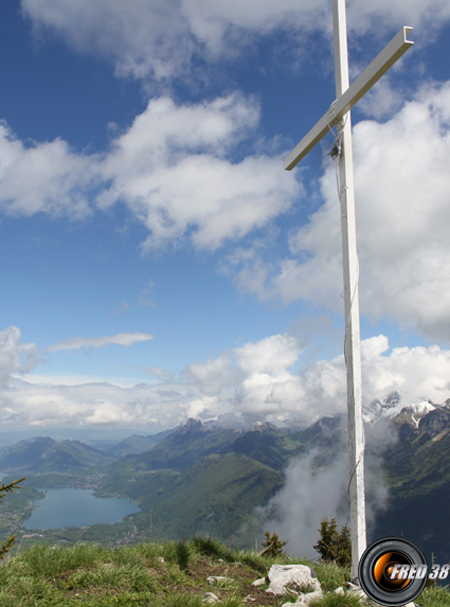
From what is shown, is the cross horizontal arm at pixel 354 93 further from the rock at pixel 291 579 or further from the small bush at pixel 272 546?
the small bush at pixel 272 546

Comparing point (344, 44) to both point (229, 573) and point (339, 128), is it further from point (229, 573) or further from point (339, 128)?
point (229, 573)

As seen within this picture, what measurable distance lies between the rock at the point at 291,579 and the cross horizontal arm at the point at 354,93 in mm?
9168

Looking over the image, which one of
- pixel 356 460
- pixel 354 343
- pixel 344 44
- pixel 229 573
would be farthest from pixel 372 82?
pixel 229 573

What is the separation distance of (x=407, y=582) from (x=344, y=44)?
409 inches

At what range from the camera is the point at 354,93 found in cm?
843

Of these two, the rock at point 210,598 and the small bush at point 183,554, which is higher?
the rock at point 210,598

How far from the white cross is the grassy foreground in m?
1.70

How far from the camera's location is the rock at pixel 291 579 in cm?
759

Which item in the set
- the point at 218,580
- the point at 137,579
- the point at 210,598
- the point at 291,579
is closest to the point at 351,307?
the point at 291,579

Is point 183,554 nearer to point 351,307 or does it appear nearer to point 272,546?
point 351,307

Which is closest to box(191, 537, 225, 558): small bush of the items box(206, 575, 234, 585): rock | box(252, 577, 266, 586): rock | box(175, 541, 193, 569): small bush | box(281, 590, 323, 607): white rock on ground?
box(175, 541, 193, 569): small bush
